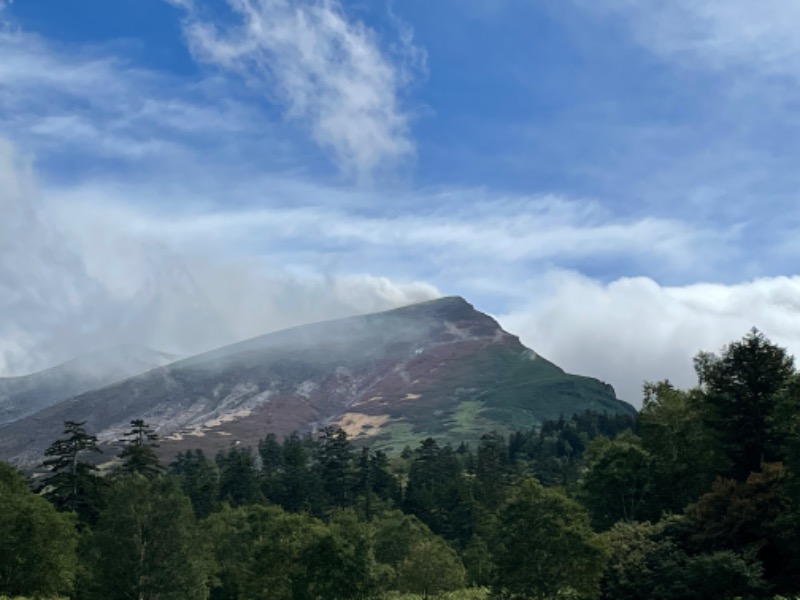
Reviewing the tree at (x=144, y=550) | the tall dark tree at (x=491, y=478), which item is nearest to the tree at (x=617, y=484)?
the tall dark tree at (x=491, y=478)

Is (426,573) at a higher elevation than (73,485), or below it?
below

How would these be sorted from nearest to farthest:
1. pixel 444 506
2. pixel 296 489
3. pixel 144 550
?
1. pixel 144 550
2. pixel 444 506
3. pixel 296 489

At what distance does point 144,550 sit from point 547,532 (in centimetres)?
3043

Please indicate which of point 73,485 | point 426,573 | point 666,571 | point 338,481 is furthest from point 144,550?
point 338,481

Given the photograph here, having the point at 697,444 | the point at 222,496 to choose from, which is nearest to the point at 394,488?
the point at 222,496

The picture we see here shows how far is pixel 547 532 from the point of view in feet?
163

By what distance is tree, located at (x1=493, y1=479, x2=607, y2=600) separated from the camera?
48906 mm

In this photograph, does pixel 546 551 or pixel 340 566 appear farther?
pixel 340 566

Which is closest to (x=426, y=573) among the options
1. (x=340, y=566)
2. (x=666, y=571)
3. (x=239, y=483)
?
(x=340, y=566)

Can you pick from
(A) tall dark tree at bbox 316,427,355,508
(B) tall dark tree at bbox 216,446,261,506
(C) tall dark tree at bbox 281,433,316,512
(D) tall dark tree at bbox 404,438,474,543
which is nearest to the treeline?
(D) tall dark tree at bbox 404,438,474,543

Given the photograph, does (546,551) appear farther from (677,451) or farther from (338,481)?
(338,481)

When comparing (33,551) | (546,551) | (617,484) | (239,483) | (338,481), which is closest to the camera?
(546,551)

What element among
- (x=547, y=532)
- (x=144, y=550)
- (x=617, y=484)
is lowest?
(x=144, y=550)

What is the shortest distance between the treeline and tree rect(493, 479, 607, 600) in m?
0.09
